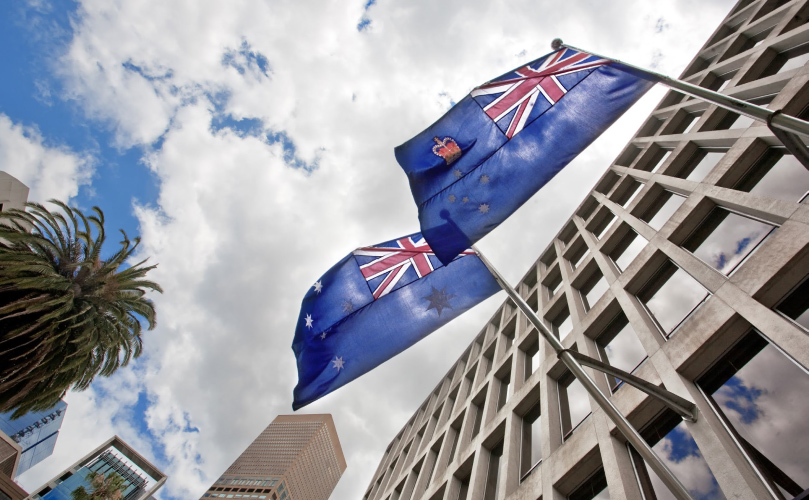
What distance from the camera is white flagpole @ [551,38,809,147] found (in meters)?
5.66

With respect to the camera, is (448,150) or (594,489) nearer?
(448,150)

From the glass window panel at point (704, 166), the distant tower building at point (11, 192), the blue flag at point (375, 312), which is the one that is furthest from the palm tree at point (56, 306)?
the glass window panel at point (704, 166)

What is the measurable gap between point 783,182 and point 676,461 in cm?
795

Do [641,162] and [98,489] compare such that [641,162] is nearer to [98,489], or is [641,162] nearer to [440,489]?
[440,489]

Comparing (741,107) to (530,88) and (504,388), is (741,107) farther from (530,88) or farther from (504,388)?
(504,388)

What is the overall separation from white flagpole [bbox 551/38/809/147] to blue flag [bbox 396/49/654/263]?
1033mm

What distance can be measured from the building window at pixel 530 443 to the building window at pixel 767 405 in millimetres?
6408

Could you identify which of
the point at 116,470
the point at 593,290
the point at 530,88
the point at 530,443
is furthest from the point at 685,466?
the point at 116,470

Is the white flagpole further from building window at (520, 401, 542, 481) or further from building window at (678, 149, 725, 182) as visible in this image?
building window at (520, 401, 542, 481)

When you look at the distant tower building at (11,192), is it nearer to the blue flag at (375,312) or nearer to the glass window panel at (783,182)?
the blue flag at (375,312)

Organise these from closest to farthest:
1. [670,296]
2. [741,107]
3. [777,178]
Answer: [741,107]
[777,178]
[670,296]

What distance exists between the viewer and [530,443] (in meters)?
15.9

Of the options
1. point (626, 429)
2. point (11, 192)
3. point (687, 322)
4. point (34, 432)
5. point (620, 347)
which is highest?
point (34, 432)

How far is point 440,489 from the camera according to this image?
19.9m
